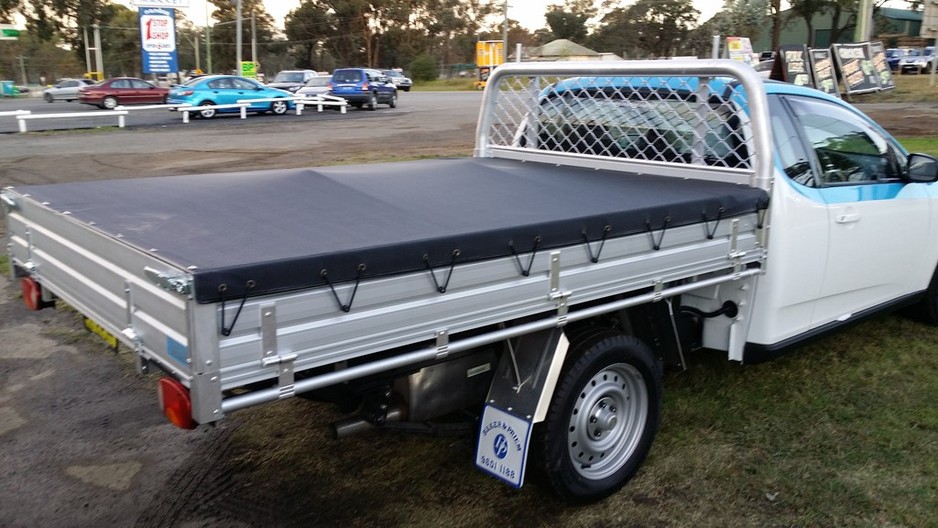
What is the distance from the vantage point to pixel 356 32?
78.2m

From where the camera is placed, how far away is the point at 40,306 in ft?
12.4

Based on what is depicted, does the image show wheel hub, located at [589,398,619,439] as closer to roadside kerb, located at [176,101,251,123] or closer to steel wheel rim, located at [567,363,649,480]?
steel wheel rim, located at [567,363,649,480]

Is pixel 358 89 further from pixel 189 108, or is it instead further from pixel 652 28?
pixel 652 28

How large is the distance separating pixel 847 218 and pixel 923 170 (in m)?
0.73

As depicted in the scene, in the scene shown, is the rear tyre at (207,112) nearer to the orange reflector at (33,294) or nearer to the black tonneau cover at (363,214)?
the black tonneau cover at (363,214)

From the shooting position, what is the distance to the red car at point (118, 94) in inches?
1346

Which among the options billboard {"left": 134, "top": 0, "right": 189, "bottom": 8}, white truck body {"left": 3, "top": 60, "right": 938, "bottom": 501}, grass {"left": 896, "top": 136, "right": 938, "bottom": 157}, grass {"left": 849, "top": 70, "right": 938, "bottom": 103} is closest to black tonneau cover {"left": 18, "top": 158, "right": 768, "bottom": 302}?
white truck body {"left": 3, "top": 60, "right": 938, "bottom": 501}

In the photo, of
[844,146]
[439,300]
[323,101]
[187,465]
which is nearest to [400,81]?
[323,101]

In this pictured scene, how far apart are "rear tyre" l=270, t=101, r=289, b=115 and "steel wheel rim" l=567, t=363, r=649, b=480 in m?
26.8

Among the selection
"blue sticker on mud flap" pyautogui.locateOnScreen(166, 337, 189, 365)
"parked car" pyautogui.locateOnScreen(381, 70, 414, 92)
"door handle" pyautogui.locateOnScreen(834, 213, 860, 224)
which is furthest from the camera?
"parked car" pyautogui.locateOnScreen(381, 70, 414, 92)

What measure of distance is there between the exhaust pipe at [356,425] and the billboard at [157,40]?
37923 mm

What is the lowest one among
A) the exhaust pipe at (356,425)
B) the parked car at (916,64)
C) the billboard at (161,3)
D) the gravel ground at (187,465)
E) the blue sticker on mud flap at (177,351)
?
the gravel ground at (187,465)

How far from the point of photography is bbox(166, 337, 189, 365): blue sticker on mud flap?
2.41 m

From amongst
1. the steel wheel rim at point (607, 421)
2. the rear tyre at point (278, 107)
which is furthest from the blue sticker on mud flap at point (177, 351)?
the rear tyre at point (278, 107)
